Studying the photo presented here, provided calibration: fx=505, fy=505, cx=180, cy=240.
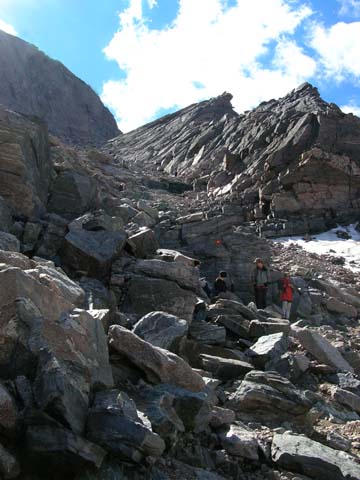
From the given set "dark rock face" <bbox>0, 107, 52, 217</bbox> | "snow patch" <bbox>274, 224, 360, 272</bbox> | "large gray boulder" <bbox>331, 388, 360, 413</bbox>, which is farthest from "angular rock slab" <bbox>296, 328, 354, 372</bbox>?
"snow patch" <bbox>274, 224, 360, 272</bbox>

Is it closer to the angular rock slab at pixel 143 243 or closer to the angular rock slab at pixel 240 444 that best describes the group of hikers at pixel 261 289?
the angular rock slab at pixel 143 243

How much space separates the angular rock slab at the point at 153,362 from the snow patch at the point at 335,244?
84.5 ft

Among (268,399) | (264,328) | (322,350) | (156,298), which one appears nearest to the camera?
(268,399)

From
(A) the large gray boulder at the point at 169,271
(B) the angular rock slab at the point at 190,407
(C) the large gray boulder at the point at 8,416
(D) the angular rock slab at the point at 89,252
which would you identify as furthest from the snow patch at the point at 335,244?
(C) the large gray boulder at the point at 8,416

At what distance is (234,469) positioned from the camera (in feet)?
19.0

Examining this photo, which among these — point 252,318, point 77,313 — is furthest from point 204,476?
point 252,318

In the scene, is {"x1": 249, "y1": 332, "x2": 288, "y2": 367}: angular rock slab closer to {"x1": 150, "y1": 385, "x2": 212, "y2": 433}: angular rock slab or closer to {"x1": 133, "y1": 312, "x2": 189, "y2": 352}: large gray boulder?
{"x1": 133, "y1": 312, "x2": 189, "y2": 352}: large gray boulder

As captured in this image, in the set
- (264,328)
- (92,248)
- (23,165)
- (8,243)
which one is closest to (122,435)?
(8,243)

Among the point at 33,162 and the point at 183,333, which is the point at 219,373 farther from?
the point at 33,162

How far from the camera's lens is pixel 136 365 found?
665 cm

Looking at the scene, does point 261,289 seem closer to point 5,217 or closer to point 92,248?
point 92,248

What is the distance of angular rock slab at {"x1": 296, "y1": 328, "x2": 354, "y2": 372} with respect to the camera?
10609mm

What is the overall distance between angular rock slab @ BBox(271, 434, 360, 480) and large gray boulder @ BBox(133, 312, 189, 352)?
2432 millimetres

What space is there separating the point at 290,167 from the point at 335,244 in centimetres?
1320
